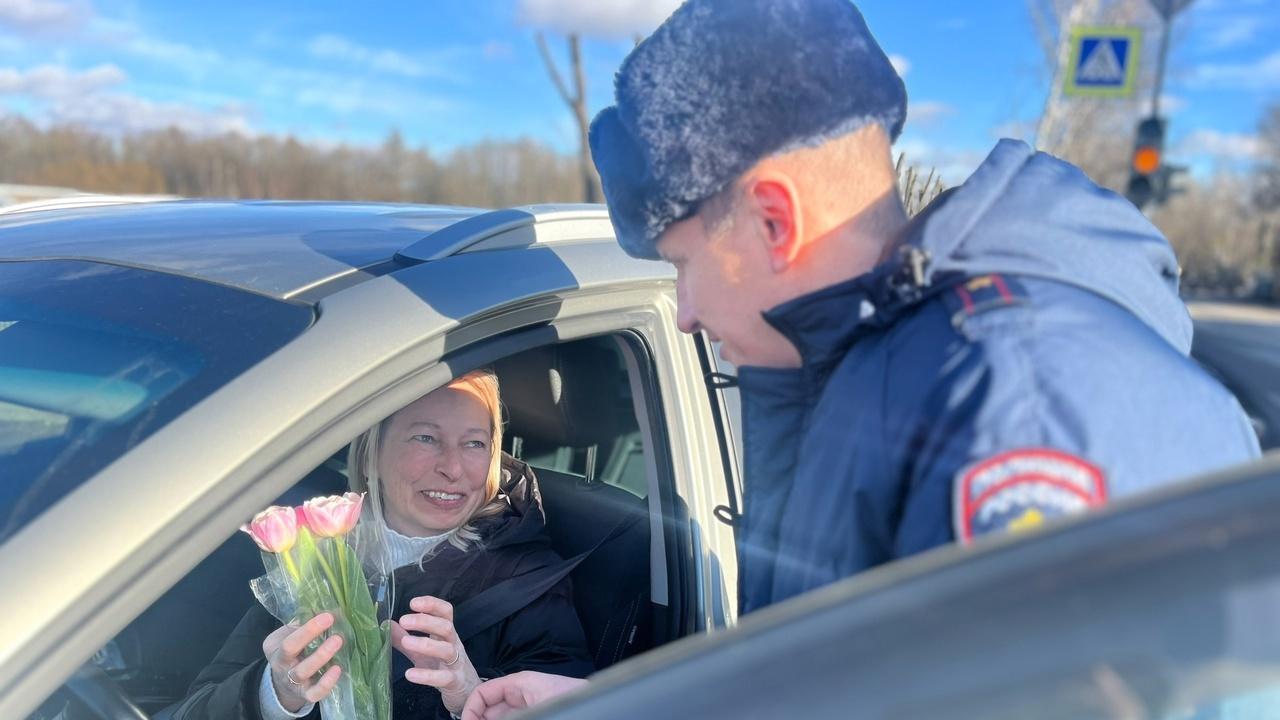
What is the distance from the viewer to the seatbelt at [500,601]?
184 centimetres

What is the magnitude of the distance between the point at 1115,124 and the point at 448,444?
20.5m

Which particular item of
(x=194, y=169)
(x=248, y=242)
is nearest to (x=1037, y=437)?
(x=248, y=242)

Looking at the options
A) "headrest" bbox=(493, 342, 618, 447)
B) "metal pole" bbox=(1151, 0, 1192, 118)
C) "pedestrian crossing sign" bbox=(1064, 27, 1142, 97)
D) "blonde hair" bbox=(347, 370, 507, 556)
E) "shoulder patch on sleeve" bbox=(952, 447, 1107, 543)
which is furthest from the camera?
"pedestrian crossing sign" bbox=(1064, 27, 1142, 97)

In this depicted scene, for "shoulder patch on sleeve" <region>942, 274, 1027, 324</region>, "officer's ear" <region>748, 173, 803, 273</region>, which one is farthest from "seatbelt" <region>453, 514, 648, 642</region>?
"shoulder patch on sleeve" <region>942, 274, 1027, 324</region>

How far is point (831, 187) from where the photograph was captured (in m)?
1.12

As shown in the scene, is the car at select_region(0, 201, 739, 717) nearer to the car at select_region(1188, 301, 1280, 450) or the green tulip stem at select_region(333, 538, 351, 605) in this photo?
the green tulip stem at select_region(333, 538, 351, 605)

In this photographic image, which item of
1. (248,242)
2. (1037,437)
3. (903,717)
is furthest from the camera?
(248,242)

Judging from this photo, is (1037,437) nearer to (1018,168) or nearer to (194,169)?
(1018,168)

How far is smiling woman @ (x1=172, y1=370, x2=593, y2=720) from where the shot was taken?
180 cm

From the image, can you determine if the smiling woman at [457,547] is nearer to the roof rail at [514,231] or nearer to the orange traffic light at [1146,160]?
the roof rail at [514,231]

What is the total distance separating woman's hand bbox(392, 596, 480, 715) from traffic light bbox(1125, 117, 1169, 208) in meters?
9.35

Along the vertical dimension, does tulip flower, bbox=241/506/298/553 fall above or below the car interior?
above

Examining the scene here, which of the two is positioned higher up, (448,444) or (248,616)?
(448,444)

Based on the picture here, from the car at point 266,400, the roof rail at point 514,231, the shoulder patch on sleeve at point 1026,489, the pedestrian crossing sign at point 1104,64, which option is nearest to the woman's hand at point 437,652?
the car at point 266,400
